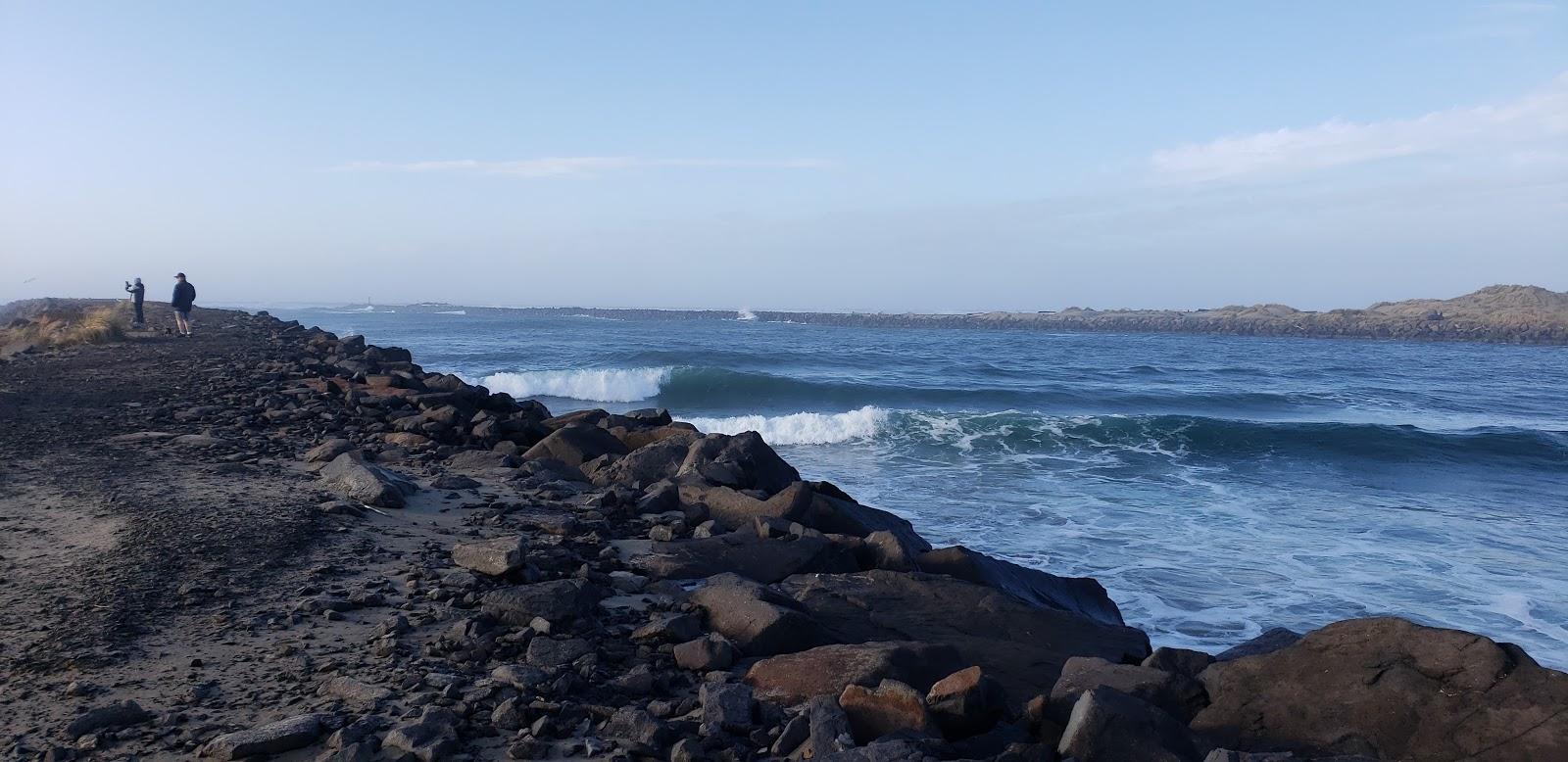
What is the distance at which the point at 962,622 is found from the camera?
5156 mm

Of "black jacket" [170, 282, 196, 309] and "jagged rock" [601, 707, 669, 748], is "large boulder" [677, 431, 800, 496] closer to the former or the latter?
"jagged rock" [601, 707, 669, 748]

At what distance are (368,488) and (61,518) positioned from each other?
1.61 m

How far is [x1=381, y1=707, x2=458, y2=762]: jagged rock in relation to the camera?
2.91 metres

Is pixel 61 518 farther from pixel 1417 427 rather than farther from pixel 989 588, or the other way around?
pixel 1417 427

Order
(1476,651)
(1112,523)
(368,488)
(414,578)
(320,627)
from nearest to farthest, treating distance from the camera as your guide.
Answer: (1476,651) < (320,627) < (414,578) < (368,488) < (1112,523)

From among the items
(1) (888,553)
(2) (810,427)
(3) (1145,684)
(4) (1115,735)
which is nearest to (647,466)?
(1) (888,553)

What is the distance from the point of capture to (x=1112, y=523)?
34.9ft

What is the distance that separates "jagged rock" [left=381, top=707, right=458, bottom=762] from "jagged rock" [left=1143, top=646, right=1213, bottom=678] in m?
2.85

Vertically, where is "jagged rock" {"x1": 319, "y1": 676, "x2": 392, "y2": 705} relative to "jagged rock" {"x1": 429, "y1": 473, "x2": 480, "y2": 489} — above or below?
below

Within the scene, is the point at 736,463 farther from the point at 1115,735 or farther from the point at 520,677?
the point at 1115,735

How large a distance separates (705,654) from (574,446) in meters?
4.92

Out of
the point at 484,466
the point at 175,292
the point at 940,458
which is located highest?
the point at 175,292

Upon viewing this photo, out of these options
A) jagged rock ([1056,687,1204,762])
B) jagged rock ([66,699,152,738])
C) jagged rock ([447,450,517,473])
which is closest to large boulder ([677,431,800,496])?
jagged rock ([447,450,517,473])

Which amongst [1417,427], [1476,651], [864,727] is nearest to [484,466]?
[864,727]
